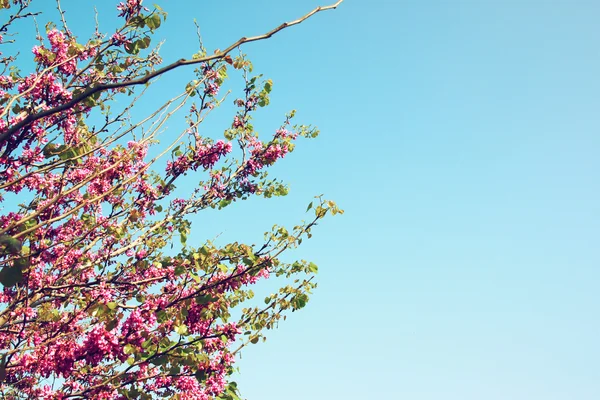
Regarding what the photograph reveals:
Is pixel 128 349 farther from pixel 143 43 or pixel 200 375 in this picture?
pixel 143 43

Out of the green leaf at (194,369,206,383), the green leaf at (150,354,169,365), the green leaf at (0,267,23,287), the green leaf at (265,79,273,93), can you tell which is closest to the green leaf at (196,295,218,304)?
the green leaf at (150,354,169,365)

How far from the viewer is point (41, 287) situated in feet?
23.9

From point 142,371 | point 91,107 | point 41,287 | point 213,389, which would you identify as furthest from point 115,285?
point 91,107

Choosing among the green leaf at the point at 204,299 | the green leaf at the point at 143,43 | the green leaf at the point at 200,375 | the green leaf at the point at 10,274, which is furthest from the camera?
the green leaf at the point at 143,43

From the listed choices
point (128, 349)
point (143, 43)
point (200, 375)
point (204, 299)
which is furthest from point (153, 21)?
point (200, 375)

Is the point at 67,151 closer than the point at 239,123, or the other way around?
the point at 67,151

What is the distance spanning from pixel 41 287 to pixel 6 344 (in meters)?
1.74

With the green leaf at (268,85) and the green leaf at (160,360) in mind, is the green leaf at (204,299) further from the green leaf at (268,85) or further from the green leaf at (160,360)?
the green leaf at (268,85)

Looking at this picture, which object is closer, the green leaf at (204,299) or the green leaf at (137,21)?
the green leaf at (204,299)

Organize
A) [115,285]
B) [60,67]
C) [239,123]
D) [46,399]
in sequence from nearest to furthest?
[46,399], [60,67], [115,285], [239,123]

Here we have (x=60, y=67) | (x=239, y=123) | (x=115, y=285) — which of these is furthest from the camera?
(x=239, y=123)

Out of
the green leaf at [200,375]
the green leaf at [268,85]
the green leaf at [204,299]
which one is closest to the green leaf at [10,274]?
the green leaf at [204,299]

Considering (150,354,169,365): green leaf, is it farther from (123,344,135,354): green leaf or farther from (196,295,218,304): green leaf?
(196,295,218,304): green leaf

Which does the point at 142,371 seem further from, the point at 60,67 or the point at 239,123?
the point at 239,123
